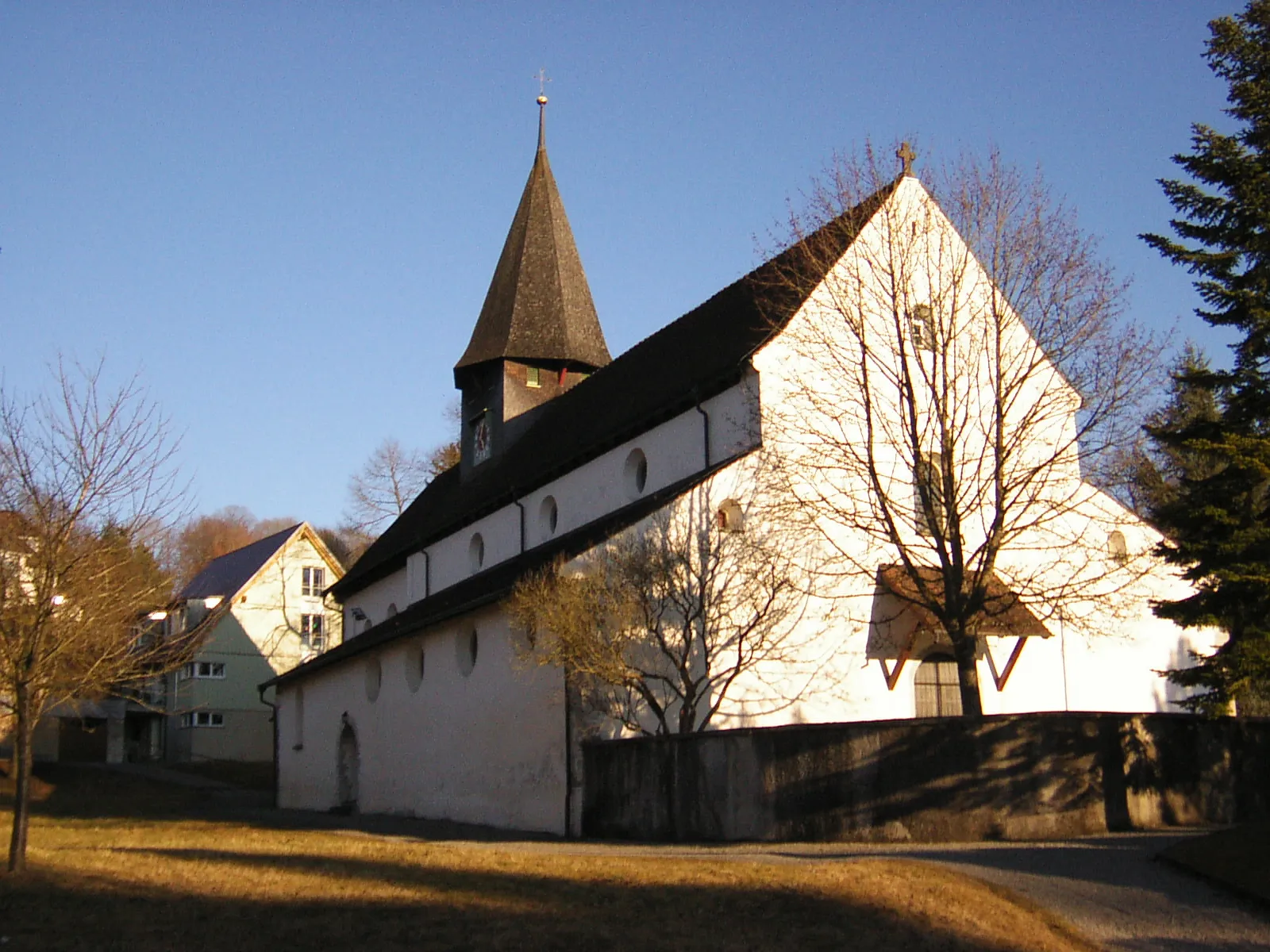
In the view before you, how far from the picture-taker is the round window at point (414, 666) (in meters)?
28.1

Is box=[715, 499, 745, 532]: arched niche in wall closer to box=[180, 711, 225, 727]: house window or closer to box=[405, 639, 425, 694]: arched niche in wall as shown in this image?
box=[405, 639, 425, 694]: arched niche in wall

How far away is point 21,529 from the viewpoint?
593 inches

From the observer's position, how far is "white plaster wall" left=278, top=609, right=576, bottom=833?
22406mm

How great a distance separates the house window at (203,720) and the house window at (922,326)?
1477 inches

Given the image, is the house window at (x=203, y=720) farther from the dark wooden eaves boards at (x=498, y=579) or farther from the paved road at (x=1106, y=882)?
the paved road at (x=1106, y=882)

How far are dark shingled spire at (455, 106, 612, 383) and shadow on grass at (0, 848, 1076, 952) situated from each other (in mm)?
24187

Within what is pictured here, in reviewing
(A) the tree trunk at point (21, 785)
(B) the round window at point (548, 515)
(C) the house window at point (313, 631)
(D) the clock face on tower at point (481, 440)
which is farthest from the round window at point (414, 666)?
(C) the house window at point (313, 631)

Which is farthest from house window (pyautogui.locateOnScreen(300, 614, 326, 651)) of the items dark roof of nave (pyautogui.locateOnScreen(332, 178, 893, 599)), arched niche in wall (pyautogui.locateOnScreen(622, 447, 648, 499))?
arched niche in wall (pyautogui.locateOnScreen(622, 447, 648, 499))

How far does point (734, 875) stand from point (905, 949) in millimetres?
2848

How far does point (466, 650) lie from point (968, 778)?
11.6m

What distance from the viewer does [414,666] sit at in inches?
1115

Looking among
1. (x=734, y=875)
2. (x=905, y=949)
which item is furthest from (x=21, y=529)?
(x=905, y=949)

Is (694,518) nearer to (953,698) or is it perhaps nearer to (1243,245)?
(953,698)

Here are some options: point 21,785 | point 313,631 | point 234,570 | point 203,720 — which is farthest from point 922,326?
point 234,570
